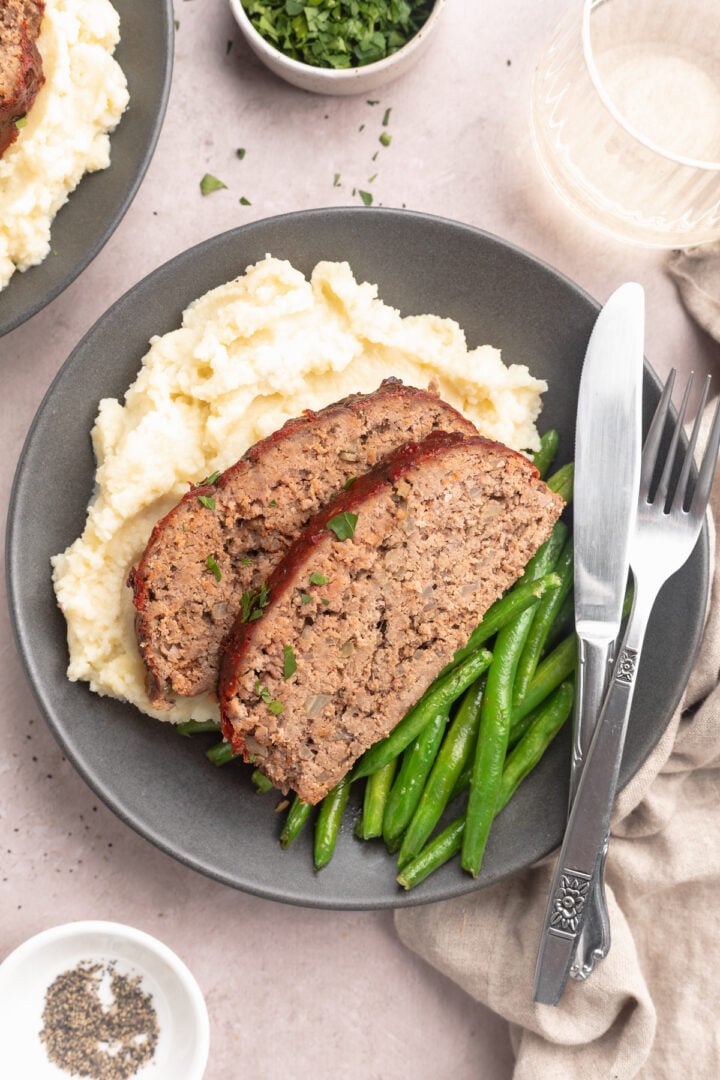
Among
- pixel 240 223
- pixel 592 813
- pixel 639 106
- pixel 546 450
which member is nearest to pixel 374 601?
pixel 546 450

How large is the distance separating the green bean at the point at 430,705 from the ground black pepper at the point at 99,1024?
4.84 feet

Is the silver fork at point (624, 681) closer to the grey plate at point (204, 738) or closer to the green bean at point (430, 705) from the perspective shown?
the grey plate at point (204, 738)

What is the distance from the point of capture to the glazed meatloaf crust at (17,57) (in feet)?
12.0

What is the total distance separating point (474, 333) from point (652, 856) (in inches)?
103

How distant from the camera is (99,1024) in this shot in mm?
4266

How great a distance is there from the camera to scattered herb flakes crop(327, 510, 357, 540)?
11.5ft

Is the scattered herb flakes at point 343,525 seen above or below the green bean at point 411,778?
above

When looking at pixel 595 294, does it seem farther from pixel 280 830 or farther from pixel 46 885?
pixel 46 885

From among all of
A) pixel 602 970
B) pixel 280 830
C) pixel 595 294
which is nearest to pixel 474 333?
pixel 595 294

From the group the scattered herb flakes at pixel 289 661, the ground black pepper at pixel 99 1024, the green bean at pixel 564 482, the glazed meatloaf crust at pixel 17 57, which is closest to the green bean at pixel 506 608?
the green bean at pixel 564 482

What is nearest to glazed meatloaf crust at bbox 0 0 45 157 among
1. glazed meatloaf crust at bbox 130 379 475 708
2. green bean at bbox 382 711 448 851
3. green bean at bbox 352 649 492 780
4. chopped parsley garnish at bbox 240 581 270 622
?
glazed meatloaf crust at bbox 130 379 475 708

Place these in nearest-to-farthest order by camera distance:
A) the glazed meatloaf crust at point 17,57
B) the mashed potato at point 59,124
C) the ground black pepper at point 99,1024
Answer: the glazed meatloaf crust at point 17,57
the mashed potato at point 59,124
the ground black pepper at point 99,1024

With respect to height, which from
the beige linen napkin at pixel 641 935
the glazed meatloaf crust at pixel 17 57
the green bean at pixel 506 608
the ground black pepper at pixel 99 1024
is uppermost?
the glazed meatloaf crust at pixel 17 57

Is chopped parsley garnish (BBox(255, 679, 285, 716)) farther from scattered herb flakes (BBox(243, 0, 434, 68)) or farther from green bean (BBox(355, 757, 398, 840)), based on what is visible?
scattered herb flakes (BBox(243, 0, 434, 68))
